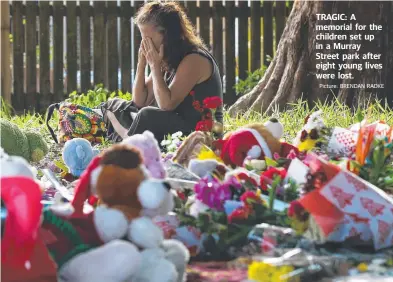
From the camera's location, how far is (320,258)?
2080 mm

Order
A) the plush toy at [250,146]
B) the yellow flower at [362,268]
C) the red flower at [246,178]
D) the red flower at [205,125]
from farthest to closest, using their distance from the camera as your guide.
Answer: the red flower at [205,125]
the plush toy at [250,146]
the red flower at [246,178]
the yellow flower at [362,268]

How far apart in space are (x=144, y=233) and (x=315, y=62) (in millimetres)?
5197

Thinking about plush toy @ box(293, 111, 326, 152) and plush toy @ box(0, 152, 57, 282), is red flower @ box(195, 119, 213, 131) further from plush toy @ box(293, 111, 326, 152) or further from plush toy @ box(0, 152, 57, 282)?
plush toy @ box(0, 152, 57, 282)

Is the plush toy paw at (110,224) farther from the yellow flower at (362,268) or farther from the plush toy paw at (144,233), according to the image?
the yellow flower at (362,268)

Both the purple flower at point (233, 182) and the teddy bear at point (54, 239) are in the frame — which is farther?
the purple flower at point (233, 182)

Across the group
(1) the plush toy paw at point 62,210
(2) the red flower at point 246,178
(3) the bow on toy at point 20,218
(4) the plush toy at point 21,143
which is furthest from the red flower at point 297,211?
(4) the plush toy at point 21,143

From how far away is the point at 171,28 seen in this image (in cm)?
468

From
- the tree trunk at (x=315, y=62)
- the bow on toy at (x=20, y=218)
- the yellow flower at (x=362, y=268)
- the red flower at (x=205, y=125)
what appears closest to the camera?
the bow on toy at (x=20, y=218)

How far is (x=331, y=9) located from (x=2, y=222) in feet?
17.7

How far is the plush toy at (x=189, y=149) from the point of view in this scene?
3172mm

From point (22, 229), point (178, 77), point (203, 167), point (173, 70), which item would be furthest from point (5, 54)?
point (22, 229)

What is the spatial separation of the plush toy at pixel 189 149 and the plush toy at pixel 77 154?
1.59 ft

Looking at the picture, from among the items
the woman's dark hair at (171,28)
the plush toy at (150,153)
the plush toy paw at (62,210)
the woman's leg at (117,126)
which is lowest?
the woman's leg at (117,126)

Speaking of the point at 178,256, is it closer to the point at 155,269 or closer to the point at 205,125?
the point at 155,269
